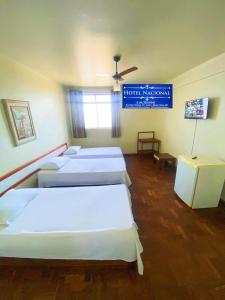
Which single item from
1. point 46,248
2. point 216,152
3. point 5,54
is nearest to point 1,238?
point 46,248

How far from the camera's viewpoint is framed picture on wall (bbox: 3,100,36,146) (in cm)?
194

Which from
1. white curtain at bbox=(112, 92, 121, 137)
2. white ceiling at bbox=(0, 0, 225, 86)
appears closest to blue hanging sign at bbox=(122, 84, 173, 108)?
white ceiling at bbox=(0, 0, 225, 86)

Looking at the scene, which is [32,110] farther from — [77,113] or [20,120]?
[77,113]

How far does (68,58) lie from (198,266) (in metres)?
3.11

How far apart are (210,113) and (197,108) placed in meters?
0.26

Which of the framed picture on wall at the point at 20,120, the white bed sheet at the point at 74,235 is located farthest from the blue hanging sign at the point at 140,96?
the white bed sheet at the point at 74,235

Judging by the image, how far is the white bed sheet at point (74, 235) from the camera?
1228mm

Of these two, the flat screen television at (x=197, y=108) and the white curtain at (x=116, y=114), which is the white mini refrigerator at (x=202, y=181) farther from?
the white curtain at (x=116, y=114)

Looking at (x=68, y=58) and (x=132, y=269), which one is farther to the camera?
(x=68, y=58)

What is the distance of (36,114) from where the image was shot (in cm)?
263

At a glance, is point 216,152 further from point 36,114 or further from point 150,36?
point 36,114

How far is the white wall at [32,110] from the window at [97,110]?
868 mm

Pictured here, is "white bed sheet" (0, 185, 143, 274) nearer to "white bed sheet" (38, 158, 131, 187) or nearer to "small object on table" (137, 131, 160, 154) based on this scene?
"white bed sheet" (38, 158, 131, 187)

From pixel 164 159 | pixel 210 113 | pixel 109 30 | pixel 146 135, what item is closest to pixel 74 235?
pixel 109 30
